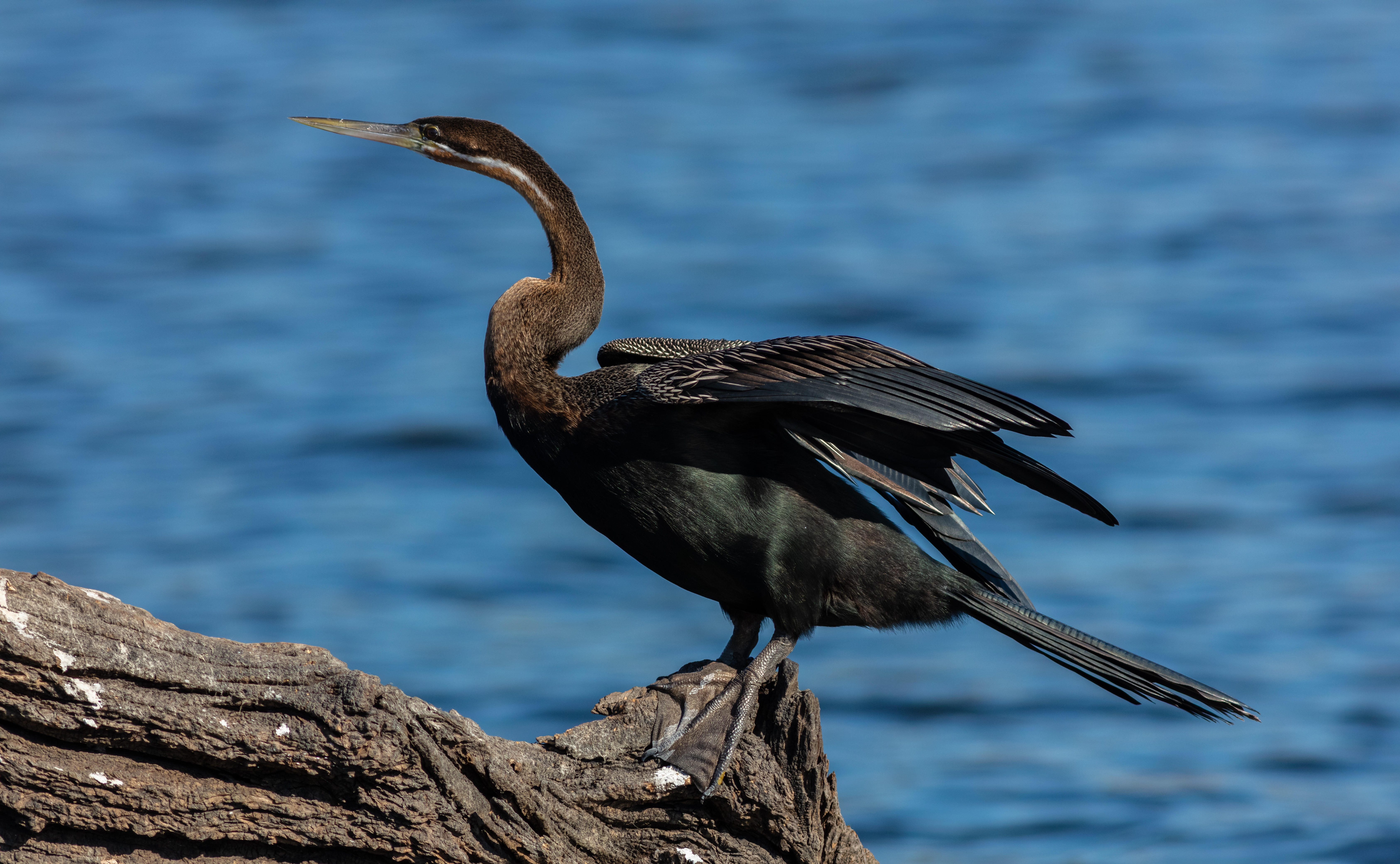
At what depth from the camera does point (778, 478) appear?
15.6 ft

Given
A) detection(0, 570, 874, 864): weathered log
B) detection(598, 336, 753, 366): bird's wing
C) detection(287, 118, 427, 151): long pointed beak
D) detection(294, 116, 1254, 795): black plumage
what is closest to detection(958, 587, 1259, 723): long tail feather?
detection(294, 116, 1254, 795): black plumage

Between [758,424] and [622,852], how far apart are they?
1.31m

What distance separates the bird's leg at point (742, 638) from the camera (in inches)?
198

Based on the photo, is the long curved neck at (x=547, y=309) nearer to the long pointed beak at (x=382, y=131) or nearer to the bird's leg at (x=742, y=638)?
the long pointed beak at (x=382, y=131)

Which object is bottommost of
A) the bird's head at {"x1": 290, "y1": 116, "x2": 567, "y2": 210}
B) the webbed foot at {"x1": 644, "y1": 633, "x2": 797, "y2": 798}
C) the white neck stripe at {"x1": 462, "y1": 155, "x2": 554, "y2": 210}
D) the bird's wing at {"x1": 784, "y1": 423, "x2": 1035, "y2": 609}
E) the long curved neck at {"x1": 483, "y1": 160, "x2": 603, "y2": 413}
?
the webbed foot at {"x1": 644, "y1": 633, "x2": 797, "y2": 798}

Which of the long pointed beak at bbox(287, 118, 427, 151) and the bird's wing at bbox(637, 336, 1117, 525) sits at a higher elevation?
the long pointed beak at bbox(287, 118, 427, 151)

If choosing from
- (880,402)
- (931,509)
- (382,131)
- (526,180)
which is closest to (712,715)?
(931,509)

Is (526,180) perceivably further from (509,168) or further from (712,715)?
(712,715)

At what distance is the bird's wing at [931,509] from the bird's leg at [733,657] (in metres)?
0.61

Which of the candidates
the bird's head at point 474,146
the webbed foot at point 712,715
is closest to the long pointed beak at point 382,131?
the bird's head at point 474,146

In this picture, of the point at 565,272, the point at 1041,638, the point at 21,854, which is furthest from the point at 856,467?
the point at 21,854

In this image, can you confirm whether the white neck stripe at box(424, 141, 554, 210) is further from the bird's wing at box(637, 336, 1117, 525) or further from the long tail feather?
the long tail feather

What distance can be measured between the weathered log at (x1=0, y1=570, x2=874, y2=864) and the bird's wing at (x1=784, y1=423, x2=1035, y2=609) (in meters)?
1.17

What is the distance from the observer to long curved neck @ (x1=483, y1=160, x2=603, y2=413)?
16.0 feet
